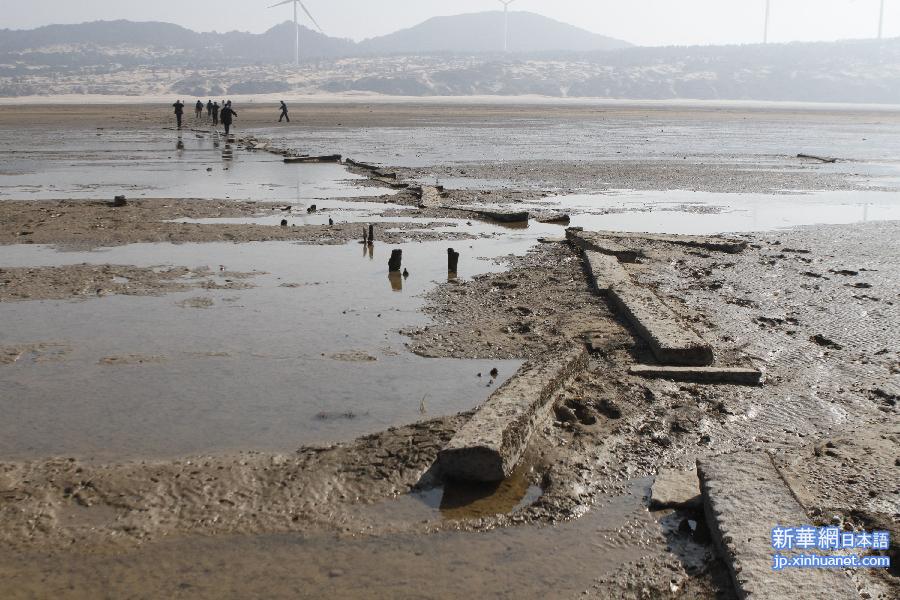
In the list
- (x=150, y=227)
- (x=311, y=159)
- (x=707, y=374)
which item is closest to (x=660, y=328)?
(x=707, y=374)

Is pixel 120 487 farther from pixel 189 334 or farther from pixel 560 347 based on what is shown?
pixel 560 347

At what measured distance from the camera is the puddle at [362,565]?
3590mm

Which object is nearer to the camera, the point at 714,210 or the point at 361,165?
the point at 714,210

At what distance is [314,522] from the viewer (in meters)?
4.14

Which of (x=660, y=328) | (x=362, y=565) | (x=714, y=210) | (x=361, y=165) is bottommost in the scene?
(x=362, y=565)

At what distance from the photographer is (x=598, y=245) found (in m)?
10.7

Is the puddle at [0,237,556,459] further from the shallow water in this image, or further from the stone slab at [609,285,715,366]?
the shallow water

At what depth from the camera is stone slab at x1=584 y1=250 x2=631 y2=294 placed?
858 centimetres

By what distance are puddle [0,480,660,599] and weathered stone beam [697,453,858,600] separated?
349 millimetres

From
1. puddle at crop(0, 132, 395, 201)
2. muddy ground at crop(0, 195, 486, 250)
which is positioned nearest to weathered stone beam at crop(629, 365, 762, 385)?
muddy ground at crop(0, 195, 486, 250)

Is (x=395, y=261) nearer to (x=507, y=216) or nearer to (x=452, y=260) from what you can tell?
(x=452, y=260)

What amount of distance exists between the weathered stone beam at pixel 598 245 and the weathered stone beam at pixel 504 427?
191 inches

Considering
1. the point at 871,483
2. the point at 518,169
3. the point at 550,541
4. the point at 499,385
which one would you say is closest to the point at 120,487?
the point at 550,541

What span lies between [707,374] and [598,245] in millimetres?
4776
